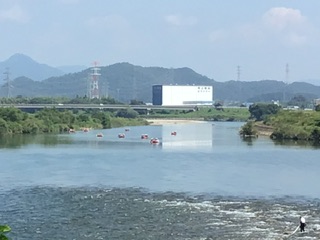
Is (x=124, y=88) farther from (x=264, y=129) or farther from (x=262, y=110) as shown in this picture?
(x=264, y=129)

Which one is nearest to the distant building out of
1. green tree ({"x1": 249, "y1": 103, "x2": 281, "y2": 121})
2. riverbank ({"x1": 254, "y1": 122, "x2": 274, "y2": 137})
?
green tree ({"x1": 249, "y1": 103, "x2": 281, "y2": 121})

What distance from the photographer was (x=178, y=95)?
11250cm

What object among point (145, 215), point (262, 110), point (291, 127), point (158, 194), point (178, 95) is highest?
point (178, 95)

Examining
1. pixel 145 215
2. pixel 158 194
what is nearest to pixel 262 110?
pixel 158 194

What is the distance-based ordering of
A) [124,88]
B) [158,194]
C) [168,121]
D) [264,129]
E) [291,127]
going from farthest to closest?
[124,88], [168,121], [264,129], [291,127], [158,194]

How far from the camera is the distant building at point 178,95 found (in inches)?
4357

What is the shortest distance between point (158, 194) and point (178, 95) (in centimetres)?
9419

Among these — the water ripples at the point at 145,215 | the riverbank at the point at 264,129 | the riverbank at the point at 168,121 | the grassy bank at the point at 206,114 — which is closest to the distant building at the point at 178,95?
the grassy bank at the point at 206,114

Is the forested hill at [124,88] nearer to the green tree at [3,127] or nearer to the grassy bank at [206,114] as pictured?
the grassy bank at [206,114]

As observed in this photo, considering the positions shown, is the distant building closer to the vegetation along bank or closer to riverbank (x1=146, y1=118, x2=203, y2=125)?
riverbank (x1=146, y1=118, x2=203, y2=125)

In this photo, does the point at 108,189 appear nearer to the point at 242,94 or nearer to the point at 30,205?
the point at 30,205

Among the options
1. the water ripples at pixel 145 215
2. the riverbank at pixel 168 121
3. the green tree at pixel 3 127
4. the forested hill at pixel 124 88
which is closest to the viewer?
the water ripples at pixel 145 215

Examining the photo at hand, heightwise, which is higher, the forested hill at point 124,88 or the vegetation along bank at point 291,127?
the forested hill at point 124,88

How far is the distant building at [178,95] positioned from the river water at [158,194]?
78.1 m
